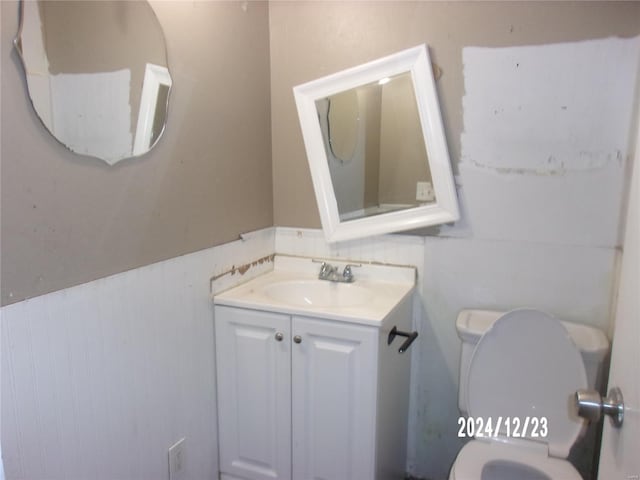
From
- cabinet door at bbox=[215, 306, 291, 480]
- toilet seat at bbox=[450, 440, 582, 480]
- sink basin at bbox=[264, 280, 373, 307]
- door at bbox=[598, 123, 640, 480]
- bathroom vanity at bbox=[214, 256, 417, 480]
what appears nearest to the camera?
door at bbox=[598, 123, 640, 480]

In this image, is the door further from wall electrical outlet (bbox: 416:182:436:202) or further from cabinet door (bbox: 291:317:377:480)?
wall electrical outlet (bbox: 416:182:436:202)

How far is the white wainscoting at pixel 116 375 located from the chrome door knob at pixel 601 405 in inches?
43.3

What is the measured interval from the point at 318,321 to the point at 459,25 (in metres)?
1.16

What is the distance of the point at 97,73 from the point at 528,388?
5.17 feet

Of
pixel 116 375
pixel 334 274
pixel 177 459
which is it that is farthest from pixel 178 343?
pixel 334 274

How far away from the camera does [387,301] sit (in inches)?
63.7

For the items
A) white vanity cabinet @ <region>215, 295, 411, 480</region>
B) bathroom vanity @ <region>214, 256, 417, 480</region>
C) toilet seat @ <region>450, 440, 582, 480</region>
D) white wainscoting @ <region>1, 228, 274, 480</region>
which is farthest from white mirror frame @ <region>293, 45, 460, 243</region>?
toilet seat @ <region>450, 440, 582, 480</region>

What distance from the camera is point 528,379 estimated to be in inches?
58.5

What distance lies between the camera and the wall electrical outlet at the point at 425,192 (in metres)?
1.74

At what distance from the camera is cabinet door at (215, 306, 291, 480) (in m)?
1.58

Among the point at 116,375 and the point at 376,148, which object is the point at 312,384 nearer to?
the point at 116,375

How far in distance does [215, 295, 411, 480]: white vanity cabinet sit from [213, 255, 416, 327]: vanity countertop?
4 centimetres

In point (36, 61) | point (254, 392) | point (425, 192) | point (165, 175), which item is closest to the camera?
point (36, 61)

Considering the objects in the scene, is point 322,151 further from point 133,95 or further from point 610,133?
point 610,133
